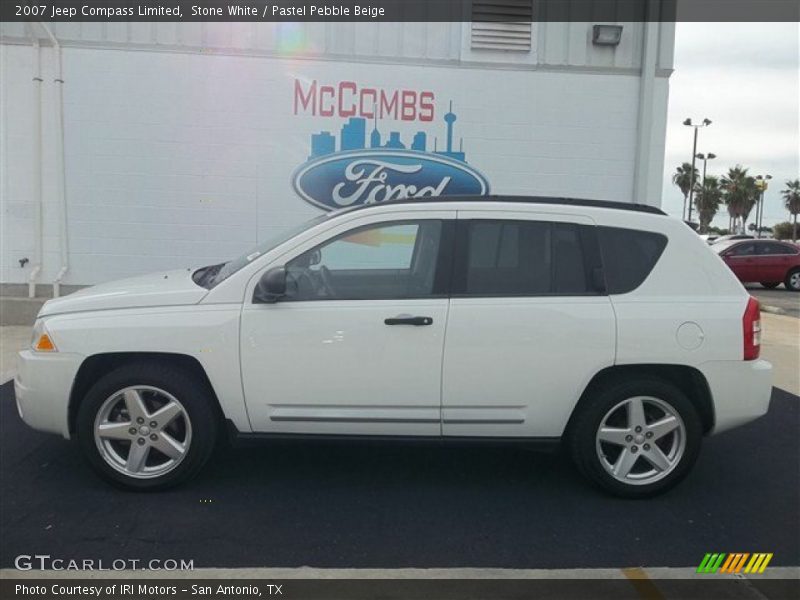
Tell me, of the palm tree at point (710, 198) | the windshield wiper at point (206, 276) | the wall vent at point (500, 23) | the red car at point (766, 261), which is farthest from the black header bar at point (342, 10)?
the palm tree at point (710, 198)

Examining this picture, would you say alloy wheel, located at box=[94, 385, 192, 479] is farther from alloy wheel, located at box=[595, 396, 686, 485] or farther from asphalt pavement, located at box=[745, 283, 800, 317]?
asphalt pavement, located at box=[745, 283, 800, 317]

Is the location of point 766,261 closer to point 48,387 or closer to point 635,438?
point 635,438

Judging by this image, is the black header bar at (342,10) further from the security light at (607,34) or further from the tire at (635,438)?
the tire at (635,438)

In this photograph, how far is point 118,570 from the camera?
3299mm

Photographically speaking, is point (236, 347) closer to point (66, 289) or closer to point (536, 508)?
point (536, 508)

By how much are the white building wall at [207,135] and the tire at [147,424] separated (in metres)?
5.69

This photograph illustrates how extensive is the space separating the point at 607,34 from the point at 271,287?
7.54 meters

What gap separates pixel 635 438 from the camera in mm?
4152

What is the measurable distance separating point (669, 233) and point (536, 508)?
6.12 ft

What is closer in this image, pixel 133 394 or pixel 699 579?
pixel 699 579

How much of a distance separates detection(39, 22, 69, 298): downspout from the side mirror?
6497mm

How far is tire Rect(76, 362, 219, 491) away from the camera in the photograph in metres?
4.02

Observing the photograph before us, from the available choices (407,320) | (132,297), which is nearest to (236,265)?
(132,297)

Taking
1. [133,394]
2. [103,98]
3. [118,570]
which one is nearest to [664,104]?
[103,98]
